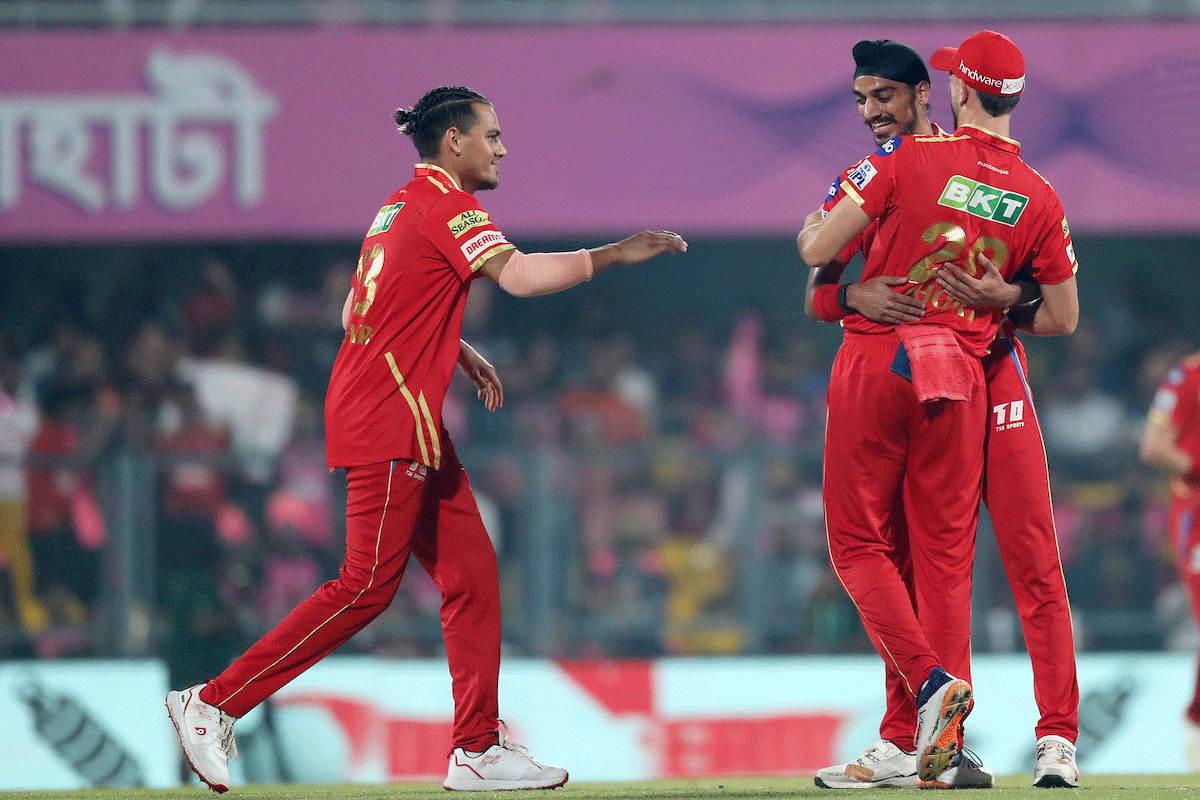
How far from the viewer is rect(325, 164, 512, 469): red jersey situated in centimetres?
440

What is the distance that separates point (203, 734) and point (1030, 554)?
8.20 feet

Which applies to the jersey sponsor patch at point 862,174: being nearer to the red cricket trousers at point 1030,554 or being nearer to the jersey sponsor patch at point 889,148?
the jersey sponsor patch at point 889,148

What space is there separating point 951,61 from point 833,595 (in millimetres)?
5158

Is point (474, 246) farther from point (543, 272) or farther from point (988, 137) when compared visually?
point (988, 137)

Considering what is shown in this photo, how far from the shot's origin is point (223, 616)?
8688 millimetres

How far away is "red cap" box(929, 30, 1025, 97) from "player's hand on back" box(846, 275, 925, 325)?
643 mm

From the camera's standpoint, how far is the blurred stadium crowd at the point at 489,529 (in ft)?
28.8

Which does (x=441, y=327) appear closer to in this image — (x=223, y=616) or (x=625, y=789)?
(x=625, y=789)

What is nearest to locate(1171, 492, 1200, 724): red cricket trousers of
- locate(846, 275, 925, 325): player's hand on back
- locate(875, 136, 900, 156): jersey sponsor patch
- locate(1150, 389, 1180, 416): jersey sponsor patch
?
locate(1150, 389, 1180, 416): jersey sponsor patch

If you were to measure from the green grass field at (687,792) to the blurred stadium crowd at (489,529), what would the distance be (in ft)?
10.9

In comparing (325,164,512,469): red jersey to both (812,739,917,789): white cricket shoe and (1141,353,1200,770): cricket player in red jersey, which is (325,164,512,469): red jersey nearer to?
(812,739,917,789): white cricket shoe

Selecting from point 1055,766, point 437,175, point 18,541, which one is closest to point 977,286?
point 1055,766

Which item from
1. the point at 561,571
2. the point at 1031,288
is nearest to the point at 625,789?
the point at 1031,288

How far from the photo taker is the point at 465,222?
14.5 ft
